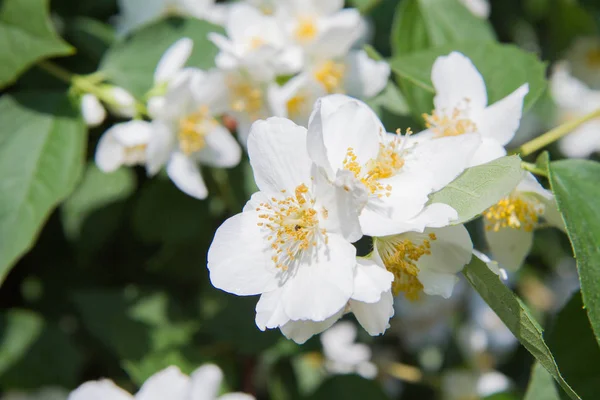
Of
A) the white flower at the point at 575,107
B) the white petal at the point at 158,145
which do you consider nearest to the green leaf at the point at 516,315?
the white petal at the point at 158,145

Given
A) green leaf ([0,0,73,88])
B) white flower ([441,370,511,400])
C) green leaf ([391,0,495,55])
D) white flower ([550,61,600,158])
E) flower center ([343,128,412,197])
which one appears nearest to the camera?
flower center ([343,128,412,197])

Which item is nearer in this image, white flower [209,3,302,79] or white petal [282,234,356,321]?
white petal [282,234,356,321]

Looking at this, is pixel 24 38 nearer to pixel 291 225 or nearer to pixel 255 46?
pixel 255 46

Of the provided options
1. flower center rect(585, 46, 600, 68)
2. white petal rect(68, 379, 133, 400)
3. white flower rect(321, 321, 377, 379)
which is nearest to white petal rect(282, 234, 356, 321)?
white petal rect(68, 379, 133, 400)

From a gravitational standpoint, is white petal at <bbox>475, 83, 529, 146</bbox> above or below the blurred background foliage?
above

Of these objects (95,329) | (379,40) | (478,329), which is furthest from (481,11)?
(95,329)

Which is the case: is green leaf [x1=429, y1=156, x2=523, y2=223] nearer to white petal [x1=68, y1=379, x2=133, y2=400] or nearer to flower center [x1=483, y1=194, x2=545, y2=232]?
flower center [x1=483, y1=194, x2=545, y2=232]

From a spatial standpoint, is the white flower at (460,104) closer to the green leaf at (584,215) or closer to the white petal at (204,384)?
the green leaf at (584,215)

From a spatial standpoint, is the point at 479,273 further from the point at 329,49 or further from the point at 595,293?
the point at 329,49
